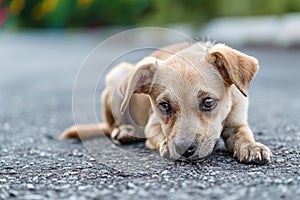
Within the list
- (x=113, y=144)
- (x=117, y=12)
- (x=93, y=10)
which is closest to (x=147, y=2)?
(x=117, y=12)

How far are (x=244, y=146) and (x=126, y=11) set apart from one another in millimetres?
17083

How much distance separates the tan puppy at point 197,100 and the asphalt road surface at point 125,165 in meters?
0.12

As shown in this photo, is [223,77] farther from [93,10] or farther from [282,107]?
[93,10]

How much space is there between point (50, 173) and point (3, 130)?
8.01 ft

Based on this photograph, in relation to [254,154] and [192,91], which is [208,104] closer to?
[192,91]

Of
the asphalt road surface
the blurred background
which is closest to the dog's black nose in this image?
the asphalt road surface

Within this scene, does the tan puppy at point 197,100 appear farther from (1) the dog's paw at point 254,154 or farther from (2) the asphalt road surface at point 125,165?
(2) the asphalt road surface at point 125,165

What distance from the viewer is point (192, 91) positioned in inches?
153

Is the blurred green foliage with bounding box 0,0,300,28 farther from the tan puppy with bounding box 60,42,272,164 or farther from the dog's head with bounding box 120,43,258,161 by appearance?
the dog's head with bounding box 120,43,258,161

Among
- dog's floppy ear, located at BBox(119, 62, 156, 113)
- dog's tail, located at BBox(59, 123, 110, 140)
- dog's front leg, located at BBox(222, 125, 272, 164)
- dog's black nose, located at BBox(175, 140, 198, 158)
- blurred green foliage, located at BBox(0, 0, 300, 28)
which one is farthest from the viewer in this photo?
blurred green foliage, located at BBox(0, 0, 300, 28)

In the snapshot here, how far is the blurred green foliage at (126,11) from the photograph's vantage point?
1561 centimetres

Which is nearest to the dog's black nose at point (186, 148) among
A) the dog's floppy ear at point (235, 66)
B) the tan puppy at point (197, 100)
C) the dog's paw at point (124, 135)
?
the tan puppy at point (197, 100)

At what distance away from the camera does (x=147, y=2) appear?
1870 cm

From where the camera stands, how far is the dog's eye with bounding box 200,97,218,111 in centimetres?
392
